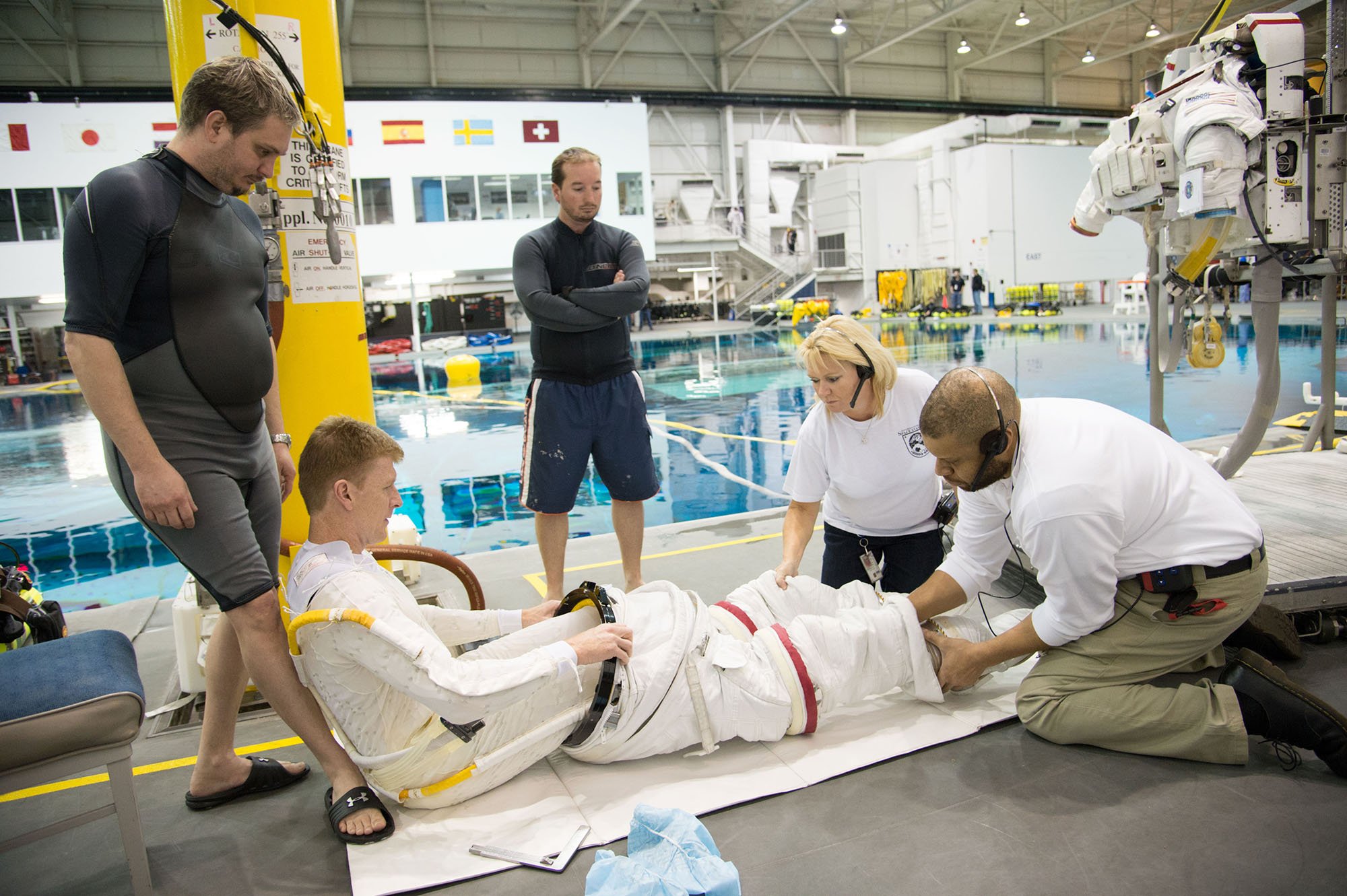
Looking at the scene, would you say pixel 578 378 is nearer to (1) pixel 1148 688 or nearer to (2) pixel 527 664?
(2) pixel 527 664

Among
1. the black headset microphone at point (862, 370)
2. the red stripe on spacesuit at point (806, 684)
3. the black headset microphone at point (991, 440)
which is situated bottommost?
the red stripe on spacesuit at point (806, 684)

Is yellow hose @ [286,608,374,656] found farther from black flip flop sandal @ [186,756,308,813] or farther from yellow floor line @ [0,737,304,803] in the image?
yellow floor line @ [0,737,304,803]

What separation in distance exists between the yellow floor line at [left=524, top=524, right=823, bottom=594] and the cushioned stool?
2.28 meters

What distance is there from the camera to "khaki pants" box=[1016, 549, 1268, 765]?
235cm

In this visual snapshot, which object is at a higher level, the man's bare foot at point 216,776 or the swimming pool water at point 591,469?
the swimming pool water at point 591,469

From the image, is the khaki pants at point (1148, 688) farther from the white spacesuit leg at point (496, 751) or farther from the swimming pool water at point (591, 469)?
the swimming pool water at point (591, 469)

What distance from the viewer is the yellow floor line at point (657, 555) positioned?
4336 millimetres

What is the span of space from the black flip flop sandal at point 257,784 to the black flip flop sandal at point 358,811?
1.10 feet

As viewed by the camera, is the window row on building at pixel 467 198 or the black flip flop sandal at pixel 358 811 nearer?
the black flip flop sandal at pixel 358 811

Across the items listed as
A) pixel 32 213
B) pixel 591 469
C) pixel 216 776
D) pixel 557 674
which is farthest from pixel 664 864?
pixel 32 213

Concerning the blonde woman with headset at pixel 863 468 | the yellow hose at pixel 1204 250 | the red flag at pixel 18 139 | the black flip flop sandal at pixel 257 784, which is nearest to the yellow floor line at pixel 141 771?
the black flip flop sandal at pixel 257 784

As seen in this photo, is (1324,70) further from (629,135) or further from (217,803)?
(629,135)

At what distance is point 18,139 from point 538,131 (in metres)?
12.7

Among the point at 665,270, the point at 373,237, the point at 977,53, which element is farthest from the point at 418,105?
the point at 977,53
